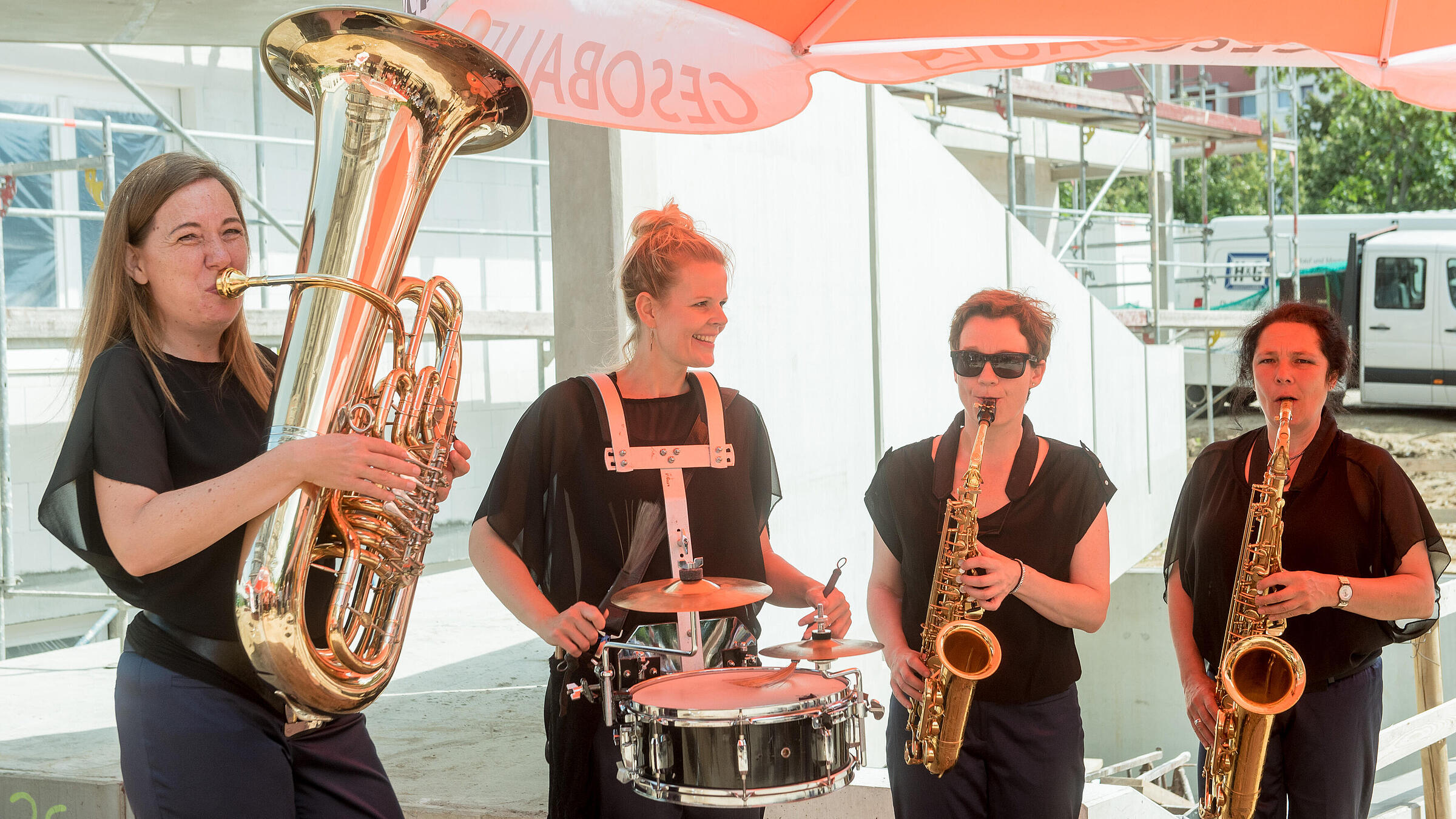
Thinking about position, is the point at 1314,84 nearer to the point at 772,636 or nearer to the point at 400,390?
the point at 772,636

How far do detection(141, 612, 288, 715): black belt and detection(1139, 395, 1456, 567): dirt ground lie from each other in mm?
12689

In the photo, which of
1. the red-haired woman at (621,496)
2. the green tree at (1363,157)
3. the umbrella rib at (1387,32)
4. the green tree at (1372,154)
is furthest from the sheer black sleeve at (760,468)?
the green tree at (1372,154)

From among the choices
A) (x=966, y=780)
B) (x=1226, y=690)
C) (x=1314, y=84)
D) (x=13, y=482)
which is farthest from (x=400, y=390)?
(x=1314, y=84)

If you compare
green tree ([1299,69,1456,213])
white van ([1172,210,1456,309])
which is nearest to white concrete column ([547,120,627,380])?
white van ([1172,210,1456,309])

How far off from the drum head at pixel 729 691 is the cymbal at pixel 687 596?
7.6 inches

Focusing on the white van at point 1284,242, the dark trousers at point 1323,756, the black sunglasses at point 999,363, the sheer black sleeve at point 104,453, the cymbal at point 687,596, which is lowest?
the dark trousers at point 1323,756

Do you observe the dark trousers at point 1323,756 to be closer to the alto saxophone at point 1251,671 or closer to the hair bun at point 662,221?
the alto saxophone at point 1251,671

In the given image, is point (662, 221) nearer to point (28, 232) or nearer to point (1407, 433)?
point (28, 232)

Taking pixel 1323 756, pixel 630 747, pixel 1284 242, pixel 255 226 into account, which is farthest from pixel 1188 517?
pixel 1284 242

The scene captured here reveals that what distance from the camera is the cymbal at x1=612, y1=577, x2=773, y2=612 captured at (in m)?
2.27

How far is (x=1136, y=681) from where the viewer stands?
1098 cm

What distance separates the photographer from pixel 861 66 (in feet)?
12.0

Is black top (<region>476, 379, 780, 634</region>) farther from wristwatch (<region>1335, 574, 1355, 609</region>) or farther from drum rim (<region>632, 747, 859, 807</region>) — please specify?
wristwatch (<region>1335, 574, 1355, 609</region>)

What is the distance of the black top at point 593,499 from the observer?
2.62 meters
